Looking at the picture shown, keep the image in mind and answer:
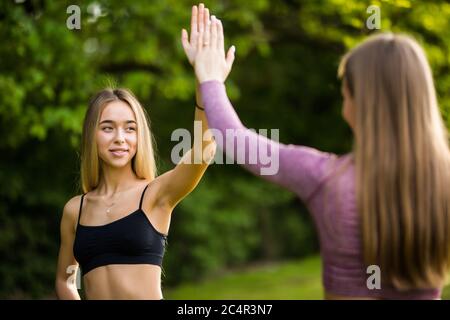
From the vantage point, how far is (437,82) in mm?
6656

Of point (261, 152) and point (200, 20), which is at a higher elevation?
point (200, 20)

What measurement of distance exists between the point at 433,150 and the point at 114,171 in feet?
5.41

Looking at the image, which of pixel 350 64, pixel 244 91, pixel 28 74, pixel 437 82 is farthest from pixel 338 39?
pixel 350 64

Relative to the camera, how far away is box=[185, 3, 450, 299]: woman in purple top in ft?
5.97

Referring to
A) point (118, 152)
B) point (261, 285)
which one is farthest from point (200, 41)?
point (261, 285)

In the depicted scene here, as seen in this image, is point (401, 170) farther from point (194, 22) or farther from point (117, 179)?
point (117, 179)

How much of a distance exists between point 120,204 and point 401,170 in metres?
1.47

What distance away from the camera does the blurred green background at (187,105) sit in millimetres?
6785

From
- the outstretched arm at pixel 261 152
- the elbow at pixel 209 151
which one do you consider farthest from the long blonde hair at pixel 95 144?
the outstretched arm at pixel 261 152

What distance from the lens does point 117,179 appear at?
3.09 m

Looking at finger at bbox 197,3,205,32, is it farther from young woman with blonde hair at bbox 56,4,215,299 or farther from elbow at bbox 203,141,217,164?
elbow at bbox 203,141,217,164

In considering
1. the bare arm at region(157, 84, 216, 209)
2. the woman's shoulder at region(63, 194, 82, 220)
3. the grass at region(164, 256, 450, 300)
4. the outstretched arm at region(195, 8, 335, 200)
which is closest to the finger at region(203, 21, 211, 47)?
the outstretched arm at region(195, 8, 335, 200)

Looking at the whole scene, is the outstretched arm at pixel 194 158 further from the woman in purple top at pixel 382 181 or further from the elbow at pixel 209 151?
the woman in purple top at pixel 382 181

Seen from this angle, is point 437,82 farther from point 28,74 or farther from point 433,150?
point 433,150
